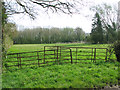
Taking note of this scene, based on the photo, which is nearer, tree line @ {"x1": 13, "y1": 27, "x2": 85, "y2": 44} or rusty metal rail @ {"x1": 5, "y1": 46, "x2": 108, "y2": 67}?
tree line @ {"x1": 13, "y1": 27, "x2": 85, "y2": 44}

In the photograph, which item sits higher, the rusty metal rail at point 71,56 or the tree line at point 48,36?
the tree line at point 48,36

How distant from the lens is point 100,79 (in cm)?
305

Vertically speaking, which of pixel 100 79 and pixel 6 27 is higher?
pixel 6 27

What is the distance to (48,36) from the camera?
10.9 ft

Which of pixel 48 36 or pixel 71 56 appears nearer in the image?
pixel 48 36

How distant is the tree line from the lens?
3.04 meters

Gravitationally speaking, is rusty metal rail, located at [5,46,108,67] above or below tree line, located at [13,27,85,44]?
below

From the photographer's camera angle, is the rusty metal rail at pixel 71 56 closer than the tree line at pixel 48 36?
No

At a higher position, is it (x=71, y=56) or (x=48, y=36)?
(x=48, y=36)

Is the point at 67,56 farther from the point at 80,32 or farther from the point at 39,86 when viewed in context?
the point at 39,86

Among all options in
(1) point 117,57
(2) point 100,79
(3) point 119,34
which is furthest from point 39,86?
(1) point 117,57

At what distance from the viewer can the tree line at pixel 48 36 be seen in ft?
9.97

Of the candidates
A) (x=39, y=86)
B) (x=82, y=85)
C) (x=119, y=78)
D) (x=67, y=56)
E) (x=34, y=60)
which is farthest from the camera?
(x=67, y=56)

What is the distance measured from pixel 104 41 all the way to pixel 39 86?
2516 mm
